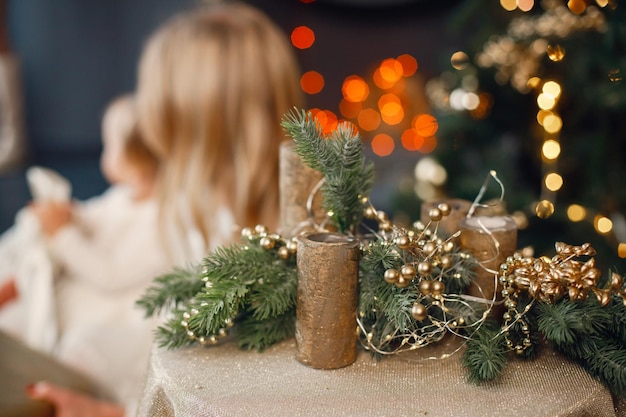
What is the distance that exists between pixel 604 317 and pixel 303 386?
334mm

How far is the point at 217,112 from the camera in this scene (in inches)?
54.1

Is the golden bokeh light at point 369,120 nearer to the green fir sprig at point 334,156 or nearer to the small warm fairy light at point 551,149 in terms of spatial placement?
the small warm fairy light at point 551,149

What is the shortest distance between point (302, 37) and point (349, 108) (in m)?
0.46

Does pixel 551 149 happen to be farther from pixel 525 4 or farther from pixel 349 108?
pixel 349 108

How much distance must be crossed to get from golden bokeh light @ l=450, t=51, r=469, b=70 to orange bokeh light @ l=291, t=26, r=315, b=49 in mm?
1912

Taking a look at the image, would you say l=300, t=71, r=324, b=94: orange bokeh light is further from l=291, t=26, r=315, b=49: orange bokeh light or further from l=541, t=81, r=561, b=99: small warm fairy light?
l=541, t=81, r=561, b=99: small warm fairy light

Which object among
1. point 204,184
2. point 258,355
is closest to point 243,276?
point 258,355

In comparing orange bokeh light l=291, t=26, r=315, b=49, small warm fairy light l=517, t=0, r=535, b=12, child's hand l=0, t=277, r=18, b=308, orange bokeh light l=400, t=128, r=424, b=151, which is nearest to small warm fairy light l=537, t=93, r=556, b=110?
small warm fairy light l=517, t=0, r=535, b=12

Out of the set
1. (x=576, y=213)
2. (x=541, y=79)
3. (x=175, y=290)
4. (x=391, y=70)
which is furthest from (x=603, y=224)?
(x=391, y=70)

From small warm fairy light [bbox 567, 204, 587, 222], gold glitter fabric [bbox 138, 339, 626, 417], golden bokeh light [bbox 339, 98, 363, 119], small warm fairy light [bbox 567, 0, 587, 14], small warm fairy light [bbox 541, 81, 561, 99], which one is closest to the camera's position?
gold glitter fabric [bbox 138, 339, 626, 417]

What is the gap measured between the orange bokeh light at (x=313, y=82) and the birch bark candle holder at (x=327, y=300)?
2818 mm

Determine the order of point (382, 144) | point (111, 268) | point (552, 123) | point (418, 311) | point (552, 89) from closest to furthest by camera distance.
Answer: point (418, 311), point (552, 89), point (552, 123), point (111, 268), point (382, 144)

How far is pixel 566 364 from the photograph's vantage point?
2.29 ft

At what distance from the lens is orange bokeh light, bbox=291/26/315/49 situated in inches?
128
